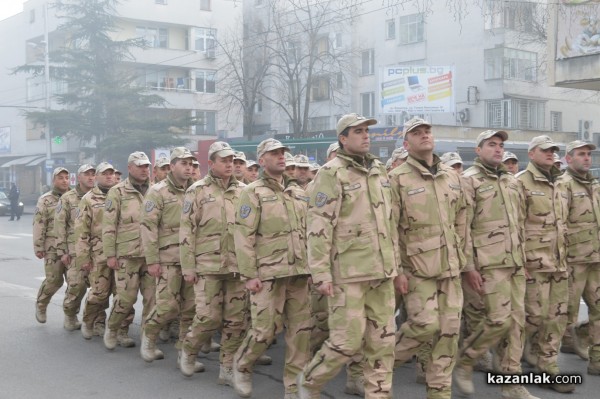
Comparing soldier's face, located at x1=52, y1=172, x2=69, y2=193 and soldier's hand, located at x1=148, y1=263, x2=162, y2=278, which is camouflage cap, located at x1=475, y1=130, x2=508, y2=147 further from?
soldier's face, located at x1=52, y1=172, x2=69, y2=193

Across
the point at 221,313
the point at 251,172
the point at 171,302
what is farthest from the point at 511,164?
the point at 171,302

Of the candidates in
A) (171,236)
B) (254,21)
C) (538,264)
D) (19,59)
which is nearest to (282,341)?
(171,236)

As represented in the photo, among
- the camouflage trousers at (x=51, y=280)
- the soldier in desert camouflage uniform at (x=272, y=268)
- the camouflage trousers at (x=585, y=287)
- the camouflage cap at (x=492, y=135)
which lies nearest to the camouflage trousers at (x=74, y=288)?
the camouflage trousers at (x=51, y=280)

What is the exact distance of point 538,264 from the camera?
684cm

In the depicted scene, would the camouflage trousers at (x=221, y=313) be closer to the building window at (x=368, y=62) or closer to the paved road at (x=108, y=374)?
the paved road at (x=108, y=374)

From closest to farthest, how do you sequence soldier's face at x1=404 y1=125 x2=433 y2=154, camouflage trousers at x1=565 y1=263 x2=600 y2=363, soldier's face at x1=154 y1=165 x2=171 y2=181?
soldier's face at x1=404 y1=125 x2=433 y2=154
camouflage trousers at x1=565 y1=263 x2=600 y2=363
soldier's face at x1=154 y1=165 x2=171 y2=181

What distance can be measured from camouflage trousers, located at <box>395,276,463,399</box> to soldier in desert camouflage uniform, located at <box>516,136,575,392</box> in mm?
1223

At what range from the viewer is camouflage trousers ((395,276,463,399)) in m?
5.78

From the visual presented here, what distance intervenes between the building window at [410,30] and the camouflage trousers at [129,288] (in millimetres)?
35865

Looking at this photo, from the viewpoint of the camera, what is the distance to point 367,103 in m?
46.7

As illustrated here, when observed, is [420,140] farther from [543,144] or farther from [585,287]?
[585,287]

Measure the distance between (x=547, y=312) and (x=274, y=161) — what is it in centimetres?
264

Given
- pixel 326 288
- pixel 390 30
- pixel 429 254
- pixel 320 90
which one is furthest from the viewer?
pixel 320 90

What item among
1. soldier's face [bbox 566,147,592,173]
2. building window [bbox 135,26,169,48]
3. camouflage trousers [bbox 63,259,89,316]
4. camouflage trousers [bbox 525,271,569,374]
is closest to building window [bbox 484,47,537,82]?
building window [bbox 135,26,169,48]
